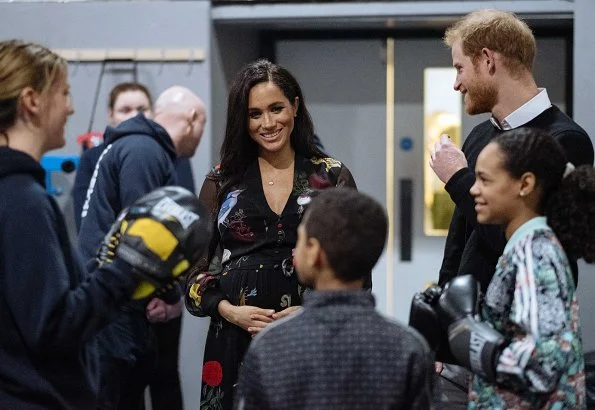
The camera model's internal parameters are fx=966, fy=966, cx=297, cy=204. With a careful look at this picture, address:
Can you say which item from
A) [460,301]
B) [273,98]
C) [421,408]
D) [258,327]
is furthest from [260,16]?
[421,408]

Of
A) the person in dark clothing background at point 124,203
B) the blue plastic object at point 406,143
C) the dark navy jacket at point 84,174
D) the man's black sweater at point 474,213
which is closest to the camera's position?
the man's black sweater at point 474,213

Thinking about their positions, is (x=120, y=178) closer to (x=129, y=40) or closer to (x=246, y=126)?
(x=246, y=126)

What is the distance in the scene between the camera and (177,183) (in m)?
4.08

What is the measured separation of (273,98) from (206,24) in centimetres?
214

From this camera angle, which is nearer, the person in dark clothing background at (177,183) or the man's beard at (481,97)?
the man's beard at (481,97)

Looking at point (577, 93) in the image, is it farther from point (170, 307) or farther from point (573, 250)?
point (573, 250)

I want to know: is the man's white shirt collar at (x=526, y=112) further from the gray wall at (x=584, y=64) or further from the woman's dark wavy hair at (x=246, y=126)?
the gray wall at (x=584, y=64)

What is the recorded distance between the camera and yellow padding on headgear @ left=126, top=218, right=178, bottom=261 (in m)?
2.10

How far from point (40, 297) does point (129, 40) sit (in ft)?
10.2

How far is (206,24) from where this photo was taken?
486 cm

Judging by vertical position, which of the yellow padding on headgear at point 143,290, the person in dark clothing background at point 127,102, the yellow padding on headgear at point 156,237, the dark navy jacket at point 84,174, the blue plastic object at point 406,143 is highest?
Answer: the person in dark clothing background at point 127,102

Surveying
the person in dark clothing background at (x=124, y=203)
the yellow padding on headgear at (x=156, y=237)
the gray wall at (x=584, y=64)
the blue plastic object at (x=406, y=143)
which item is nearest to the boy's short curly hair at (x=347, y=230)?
the yellow padding on headgear at (x=156, y=237)

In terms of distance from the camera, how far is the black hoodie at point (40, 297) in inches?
79.9

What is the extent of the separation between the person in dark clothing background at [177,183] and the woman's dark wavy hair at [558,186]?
208 centimetres
